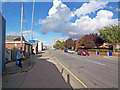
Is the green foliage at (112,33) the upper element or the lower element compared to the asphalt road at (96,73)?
upper

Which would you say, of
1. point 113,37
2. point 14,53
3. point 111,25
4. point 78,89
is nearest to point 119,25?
point 111,25

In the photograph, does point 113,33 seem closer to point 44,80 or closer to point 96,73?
point 96,73

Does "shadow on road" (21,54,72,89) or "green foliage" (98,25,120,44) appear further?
"green foliage" (98,25,120,44)

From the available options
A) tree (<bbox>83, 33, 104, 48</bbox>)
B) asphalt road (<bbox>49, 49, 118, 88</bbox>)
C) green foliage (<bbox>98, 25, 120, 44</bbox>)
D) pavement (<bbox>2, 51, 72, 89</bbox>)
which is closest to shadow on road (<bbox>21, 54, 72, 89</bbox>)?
pavement (<bbox>2, 51, 72, 89</bbox>)

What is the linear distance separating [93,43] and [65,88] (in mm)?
31991

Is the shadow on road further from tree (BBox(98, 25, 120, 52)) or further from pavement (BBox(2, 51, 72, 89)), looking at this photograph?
tree (BBox(98, 25, 120, 52))

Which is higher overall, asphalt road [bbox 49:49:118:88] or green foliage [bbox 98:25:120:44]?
green foliage [bbox 98:25:120:44]

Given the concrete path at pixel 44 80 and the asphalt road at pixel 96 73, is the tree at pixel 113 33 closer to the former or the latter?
the asphalt road at pixel 96 73

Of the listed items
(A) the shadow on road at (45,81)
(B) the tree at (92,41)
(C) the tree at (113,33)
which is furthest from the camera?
(B) the tree at (92,41)

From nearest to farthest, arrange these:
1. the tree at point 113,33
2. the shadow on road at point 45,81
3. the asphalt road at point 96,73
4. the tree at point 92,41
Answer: the shadow on road at point 45,81, the asphalt road at point 96,73, the tree at point 113,33, the tree at point 92,41

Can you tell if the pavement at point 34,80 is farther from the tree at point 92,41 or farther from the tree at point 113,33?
the tree at point 92,41

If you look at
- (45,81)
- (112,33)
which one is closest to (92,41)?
(112,33)

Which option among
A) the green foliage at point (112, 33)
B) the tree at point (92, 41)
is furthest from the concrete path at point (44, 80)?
the tree at point (92, 41)

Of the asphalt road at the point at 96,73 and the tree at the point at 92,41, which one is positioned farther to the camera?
the tree at the point at 92,41
